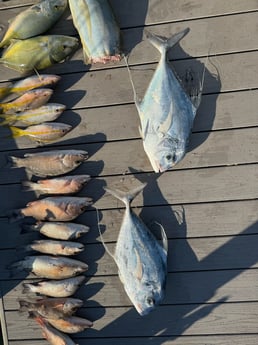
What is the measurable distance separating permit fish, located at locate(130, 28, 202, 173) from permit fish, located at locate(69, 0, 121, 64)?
8.3 inches

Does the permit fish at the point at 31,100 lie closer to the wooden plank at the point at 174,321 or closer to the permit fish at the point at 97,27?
the permit fish at the point at 97,27

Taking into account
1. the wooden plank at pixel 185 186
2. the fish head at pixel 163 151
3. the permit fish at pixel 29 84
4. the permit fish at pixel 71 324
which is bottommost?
the permit fish at pixel 71 324

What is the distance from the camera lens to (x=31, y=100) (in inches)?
98.1

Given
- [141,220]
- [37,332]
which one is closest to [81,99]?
[141,220]

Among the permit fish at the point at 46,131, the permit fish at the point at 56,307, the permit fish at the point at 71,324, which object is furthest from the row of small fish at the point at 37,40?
the permit fish at the point at 71,324

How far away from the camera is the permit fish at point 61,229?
8.23ft


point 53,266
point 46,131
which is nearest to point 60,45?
point 46,131

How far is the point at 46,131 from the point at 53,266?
789mm

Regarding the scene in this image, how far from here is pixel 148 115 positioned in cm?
238

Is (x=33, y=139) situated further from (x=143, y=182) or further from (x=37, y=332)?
(x=37, y=332)

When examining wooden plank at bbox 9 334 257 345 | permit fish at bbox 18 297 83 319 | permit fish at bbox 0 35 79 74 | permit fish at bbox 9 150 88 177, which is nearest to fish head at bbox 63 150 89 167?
permit fish at bbox 9 150 88 177

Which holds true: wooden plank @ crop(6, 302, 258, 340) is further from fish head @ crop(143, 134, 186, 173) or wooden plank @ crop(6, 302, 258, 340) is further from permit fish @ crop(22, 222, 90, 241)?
fish head @ crop(143, 134, 186, 173)

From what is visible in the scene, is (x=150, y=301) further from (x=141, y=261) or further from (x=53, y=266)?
(x=53, y=266)

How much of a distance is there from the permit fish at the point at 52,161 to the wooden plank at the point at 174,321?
34.4 inches
